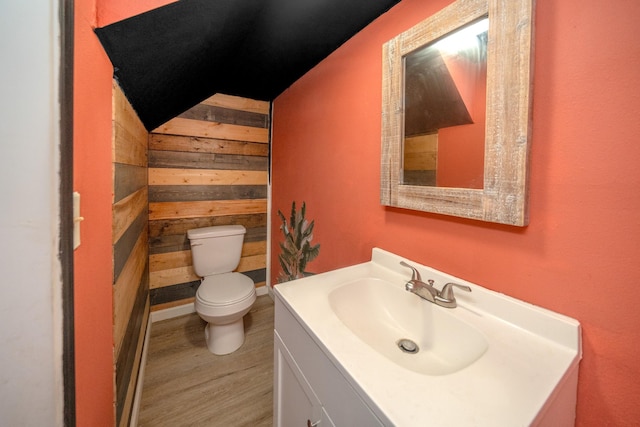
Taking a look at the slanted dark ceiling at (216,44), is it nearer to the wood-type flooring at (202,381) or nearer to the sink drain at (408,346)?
the sink drain at (408,346)

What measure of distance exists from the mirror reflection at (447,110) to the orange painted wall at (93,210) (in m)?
0.95

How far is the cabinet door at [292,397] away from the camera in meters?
0.74

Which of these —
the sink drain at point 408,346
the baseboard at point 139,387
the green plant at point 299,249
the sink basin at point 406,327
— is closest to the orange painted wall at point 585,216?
the sink basin at point 406,327

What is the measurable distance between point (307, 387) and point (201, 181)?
1.94 meters

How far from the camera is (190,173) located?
215 cm

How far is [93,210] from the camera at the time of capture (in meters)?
0.71

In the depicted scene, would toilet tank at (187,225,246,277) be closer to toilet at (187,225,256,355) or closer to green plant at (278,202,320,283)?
toilet at (187,225,256,355)

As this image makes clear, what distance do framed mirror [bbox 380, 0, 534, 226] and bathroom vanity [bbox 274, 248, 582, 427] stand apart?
307 mm

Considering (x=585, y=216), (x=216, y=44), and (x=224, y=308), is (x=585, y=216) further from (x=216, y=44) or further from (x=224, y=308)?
(x=224, y=308)

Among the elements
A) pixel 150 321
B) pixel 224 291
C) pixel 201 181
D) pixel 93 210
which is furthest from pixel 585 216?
pixel 150 321

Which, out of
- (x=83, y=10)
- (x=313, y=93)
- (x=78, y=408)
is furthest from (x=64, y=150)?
(x=313, y=93)

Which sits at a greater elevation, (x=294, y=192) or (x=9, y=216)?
(x=294, y=192)

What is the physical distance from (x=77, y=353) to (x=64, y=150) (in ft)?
1.56

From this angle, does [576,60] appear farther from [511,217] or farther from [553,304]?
[553,304]
